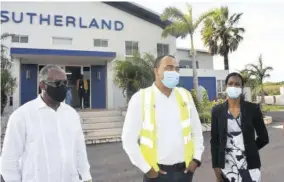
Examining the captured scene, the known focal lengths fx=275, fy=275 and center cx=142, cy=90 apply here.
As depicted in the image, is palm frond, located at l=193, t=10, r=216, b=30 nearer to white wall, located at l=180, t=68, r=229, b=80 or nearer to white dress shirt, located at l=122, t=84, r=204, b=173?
white wall, located at l=180, t=68, r=229, b=80

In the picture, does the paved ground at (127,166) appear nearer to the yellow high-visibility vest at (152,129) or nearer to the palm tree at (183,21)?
the yellow high-visibility vest at (152,129)

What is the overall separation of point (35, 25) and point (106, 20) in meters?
3.97

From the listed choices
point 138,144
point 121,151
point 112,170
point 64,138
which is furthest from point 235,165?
point 121,151

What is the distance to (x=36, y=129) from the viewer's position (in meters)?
2.09

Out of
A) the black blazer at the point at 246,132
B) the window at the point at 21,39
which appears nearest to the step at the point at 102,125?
the window at the point at 21,39

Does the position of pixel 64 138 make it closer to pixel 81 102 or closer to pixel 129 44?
pixel 81 102

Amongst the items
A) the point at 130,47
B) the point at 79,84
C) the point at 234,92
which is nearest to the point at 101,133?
the point at 79,84

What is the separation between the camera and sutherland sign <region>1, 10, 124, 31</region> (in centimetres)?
A: 1410

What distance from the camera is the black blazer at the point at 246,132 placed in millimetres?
2686

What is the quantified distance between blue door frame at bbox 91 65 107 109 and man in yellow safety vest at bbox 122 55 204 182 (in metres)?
13.3

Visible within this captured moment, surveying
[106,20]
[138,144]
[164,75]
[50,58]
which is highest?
[106,20]

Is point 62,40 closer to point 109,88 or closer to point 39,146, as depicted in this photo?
point 109,88

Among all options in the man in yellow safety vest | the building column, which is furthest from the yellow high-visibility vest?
the building column

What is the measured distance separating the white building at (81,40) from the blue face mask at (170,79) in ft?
36.8
